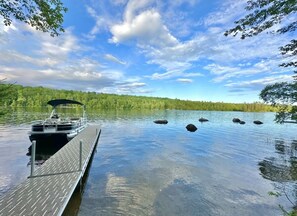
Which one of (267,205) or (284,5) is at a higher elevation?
(284,5)

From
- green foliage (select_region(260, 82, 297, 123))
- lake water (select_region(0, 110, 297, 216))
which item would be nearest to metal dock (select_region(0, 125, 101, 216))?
lake water (select_region(0, 110, 297, 216))

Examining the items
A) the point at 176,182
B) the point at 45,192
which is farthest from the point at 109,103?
the point at 45,192

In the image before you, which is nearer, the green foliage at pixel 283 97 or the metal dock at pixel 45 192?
the metal dock at pixel 45 192

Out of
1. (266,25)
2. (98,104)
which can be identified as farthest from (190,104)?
(266,25)

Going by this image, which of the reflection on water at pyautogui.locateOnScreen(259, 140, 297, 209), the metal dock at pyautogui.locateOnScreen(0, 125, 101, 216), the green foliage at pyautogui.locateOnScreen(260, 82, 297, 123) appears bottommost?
the reflection on water at pyautogui.locateOnScreen(259, 140, 297, 209)

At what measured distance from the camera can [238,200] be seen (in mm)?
9578

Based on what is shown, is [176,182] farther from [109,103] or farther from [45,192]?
[109,103]

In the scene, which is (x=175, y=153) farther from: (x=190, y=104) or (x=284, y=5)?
(x=190, y=104)

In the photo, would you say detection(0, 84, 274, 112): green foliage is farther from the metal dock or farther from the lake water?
the metal dock

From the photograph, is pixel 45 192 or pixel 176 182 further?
pixel 176 182

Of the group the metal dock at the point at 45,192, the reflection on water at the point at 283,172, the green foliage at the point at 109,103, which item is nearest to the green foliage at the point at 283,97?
the reflection on water at the point at 283,172

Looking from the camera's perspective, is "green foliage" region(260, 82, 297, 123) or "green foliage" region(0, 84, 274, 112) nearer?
"green foliage" region(260, 82, 297, 123)

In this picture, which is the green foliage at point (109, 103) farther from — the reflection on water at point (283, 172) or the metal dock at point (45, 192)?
the reflection on water at point (283, 172)

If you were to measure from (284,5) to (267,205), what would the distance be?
7.99 m
